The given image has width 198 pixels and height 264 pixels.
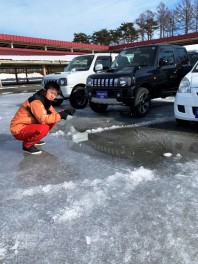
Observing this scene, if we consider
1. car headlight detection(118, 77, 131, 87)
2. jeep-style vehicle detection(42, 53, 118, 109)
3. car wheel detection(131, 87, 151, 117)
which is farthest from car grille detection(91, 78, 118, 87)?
jeep-style vehicle detection(42, 53, 118, 109)

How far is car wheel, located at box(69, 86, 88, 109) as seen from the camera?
27.2 ft

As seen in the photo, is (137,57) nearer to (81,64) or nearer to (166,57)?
(166,57)

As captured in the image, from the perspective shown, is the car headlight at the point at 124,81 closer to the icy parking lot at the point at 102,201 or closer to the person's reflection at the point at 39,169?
the icy parking lot at the point at 102,201

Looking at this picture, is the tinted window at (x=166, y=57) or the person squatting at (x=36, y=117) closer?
the person squatting at (x=36, y=117)

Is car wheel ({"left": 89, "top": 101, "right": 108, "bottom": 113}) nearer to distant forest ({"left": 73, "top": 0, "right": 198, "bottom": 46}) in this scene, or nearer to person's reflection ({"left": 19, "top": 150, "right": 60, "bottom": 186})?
person's reflection ({"left": 19, "top": 150, "right": 60, "bottom": 186})

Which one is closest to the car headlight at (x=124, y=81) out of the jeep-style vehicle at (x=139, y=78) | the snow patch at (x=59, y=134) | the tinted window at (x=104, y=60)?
the jeep-style vehicle at (x=139, y=78)

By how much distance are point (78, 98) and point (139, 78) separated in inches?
113

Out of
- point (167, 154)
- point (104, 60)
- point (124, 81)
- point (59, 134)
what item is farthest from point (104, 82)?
point (167, 154)

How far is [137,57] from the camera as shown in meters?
6.93

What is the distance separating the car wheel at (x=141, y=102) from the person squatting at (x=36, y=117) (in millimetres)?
2337

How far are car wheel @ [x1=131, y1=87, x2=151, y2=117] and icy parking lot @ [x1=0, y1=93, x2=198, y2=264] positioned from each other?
4.70ft

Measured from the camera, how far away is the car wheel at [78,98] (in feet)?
27.2

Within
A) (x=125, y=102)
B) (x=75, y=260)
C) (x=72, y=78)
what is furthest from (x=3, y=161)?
(x=72, y=78)

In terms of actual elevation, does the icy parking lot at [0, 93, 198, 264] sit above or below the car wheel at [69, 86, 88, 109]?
below
